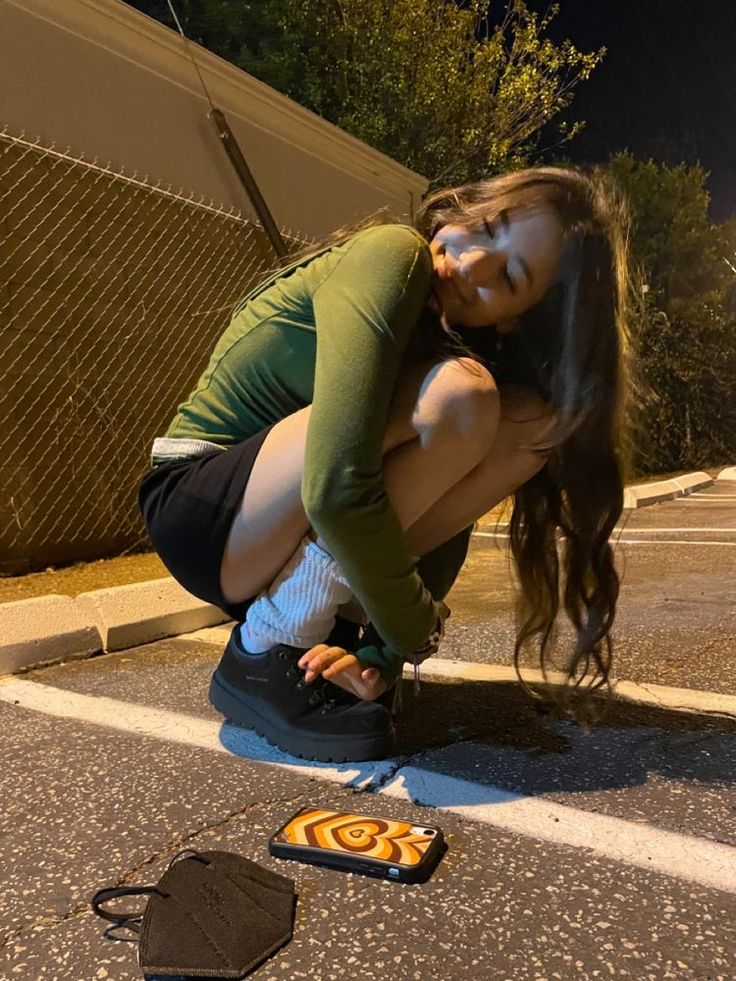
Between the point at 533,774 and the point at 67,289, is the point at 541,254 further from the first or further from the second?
the point at 67,289

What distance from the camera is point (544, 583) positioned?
2.01 meters

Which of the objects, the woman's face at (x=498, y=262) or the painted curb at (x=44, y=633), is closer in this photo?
the woman's face at (x=498, y=262)

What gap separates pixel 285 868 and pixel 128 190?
4.29 meters

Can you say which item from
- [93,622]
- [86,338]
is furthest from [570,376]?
[86,338]

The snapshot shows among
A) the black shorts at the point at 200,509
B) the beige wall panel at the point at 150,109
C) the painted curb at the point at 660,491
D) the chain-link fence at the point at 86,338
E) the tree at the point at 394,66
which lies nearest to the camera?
the black shorts at the point at 200,509

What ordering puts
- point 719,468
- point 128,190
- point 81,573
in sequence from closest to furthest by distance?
point 81,573
point 128,190
point 719,468

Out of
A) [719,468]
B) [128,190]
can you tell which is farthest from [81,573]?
[719,468]

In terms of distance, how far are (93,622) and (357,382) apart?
1.68 m

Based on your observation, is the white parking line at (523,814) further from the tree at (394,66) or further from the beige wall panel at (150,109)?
the tree at (394,66)

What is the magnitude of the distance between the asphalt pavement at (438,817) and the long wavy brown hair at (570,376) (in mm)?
298

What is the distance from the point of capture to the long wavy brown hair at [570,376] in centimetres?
170

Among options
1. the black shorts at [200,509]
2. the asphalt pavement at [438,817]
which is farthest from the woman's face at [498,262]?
the asphalt pavement at [438,817]

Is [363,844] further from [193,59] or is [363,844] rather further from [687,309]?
[687,309]

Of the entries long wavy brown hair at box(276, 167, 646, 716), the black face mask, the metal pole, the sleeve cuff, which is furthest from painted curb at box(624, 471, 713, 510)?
the black face mask
